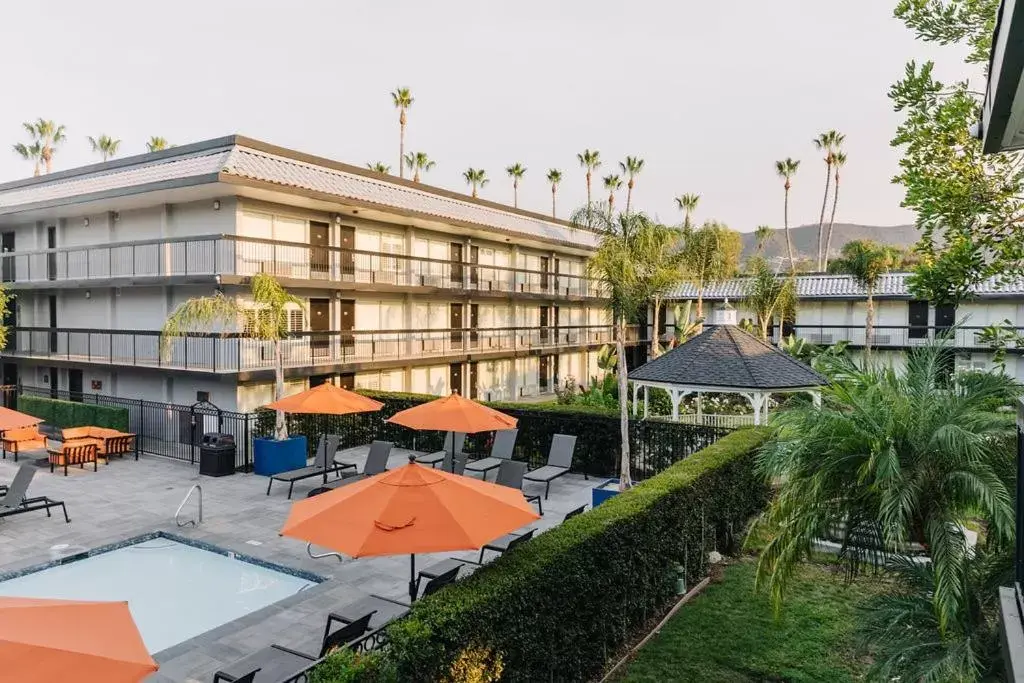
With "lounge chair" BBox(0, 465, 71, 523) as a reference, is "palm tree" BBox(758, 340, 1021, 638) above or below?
above

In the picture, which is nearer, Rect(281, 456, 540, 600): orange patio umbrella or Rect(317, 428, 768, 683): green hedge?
Rect(317, 428, 768, 683): green hedge

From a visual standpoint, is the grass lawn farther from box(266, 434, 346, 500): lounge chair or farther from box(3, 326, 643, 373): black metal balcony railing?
box(3, 326, 643, 373): black metal balcony railing

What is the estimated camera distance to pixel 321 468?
634 inches

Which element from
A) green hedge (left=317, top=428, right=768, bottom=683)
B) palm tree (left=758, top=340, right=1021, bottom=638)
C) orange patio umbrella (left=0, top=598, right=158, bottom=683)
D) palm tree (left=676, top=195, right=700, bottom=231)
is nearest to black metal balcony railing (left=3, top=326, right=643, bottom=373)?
green hedge (left=317, top=428, right=768, bottom=683)

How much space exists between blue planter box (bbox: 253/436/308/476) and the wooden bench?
4.62 meters

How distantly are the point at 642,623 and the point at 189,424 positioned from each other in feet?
56.4

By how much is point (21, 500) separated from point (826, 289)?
146ft

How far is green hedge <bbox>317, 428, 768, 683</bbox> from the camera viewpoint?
5711 mm

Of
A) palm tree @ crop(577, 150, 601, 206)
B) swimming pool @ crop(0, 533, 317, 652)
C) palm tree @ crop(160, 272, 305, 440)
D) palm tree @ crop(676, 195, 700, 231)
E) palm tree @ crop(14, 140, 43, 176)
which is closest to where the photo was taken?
swimming pool @ crop(0, 533, 317, 652)

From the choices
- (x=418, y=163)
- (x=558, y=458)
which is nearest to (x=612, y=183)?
(x=418, y=163)

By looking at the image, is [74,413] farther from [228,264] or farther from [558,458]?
[558,458]

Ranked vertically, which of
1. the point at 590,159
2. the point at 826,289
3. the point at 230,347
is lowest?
the point at 230,347

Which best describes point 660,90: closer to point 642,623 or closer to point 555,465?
point 555,465

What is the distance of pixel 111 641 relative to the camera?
4781 millimetres
